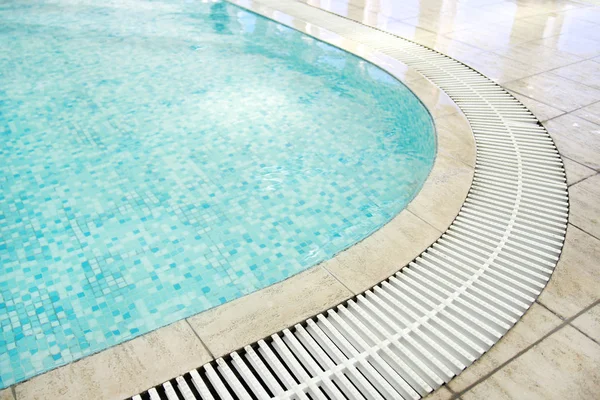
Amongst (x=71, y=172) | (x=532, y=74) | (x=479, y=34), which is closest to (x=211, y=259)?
(x=71, y=172)

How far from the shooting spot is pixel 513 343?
2.61 metres

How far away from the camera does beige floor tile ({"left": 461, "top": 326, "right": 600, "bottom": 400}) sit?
7.71ft

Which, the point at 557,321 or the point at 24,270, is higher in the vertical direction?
the point at 557,321

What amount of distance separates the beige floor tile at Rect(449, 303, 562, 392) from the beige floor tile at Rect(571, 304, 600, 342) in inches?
4.2

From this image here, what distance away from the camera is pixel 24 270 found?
3.29 metres

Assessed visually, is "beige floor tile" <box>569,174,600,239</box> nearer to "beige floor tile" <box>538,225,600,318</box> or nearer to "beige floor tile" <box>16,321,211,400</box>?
"beige floor tile" <box>538,225,600,318</box>

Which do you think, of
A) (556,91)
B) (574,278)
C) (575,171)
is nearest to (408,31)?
(556,91)

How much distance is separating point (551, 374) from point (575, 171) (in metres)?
2.30

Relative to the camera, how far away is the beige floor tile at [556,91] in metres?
5.40

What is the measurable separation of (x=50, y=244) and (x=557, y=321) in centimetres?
329

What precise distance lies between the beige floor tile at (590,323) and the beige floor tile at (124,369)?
79.6 inches

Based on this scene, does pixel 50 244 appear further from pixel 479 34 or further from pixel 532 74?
pixel 479 34

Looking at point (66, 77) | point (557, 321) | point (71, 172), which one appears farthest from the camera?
point (66, 77)

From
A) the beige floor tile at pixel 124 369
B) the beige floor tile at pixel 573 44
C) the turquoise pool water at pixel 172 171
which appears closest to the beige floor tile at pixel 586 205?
the turquoise pool water at pixel 172 171
